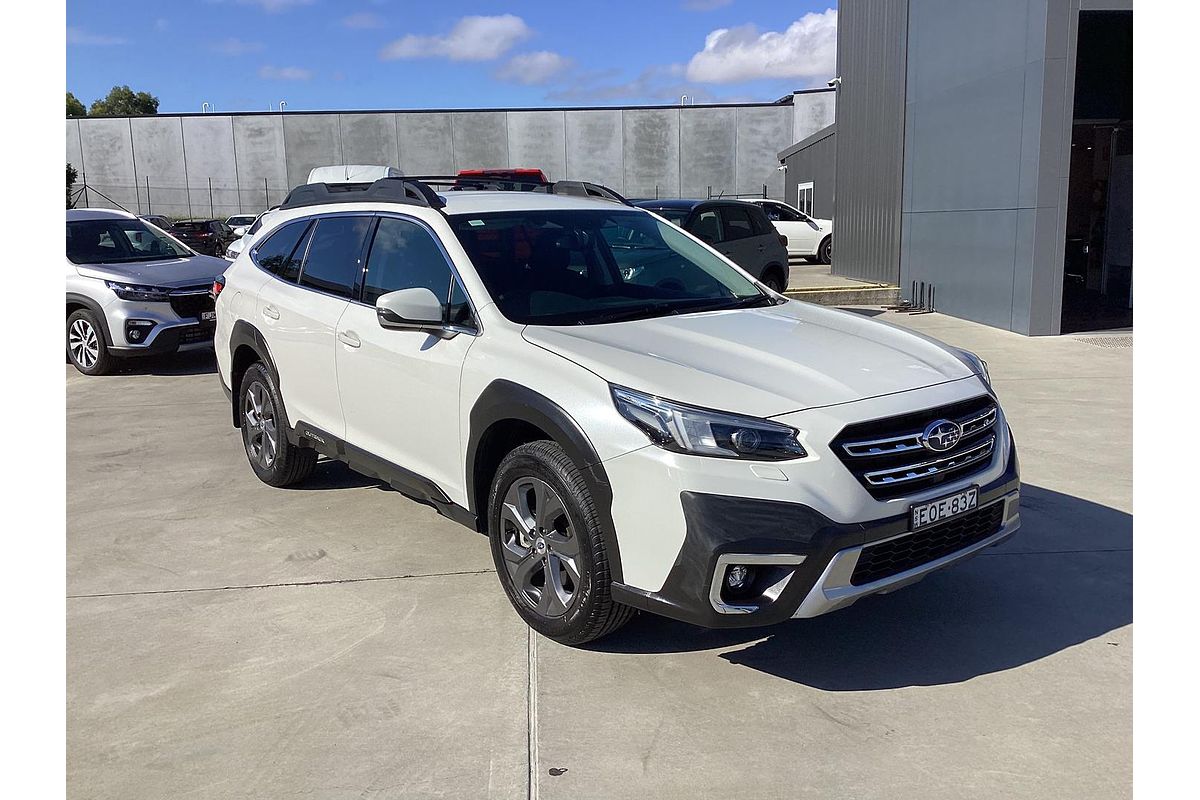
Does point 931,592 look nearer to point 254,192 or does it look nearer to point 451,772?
point 451,772

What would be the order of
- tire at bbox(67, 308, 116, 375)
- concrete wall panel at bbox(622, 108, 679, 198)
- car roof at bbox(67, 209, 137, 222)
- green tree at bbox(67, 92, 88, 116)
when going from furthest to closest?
green tree at bbox(67, 92, 88, 116) → concrete wall panel at bbox(622, 108, 679, 198) → car roof at bbox(67, 209, 137, 222) → tire at bbox(67, 308, 116, 375)

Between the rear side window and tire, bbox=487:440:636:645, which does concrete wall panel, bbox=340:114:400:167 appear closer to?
the rear side window

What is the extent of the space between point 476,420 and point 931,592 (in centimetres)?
217

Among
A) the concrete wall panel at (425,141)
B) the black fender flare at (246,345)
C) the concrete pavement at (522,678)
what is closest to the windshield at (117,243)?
the black fender flare at (246,345)

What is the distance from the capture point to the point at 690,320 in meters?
4.31

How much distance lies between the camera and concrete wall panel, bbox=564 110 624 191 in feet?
146

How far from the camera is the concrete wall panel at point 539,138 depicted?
1748 inches

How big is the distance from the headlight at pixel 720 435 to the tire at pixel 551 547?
403 mm

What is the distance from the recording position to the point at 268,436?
6102 mm

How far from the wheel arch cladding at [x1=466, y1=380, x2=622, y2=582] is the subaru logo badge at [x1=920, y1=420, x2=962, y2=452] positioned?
3.83ft

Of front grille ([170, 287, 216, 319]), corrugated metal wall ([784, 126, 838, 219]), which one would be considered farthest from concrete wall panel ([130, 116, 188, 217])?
front grille ([170, 287, 216, 319])

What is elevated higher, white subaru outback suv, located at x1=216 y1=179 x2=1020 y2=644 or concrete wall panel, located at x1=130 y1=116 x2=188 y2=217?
concrete wall panel, located at x1=130 y1=116 x2=188 y2=217

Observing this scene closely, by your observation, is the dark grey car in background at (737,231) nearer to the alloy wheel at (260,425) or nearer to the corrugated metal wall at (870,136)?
the corrugated metal wall at (870,136)

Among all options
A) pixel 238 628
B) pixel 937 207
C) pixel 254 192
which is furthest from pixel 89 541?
pixel 254 192
